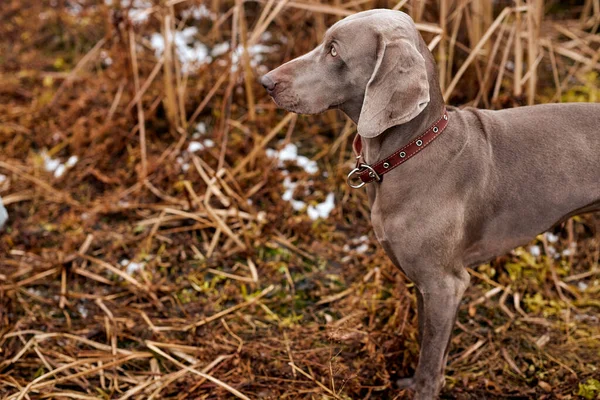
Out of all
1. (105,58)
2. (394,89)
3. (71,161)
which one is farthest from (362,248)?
(105,58)

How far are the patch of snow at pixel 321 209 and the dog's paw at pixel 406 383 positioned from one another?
130cm

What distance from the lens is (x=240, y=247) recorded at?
3803mm

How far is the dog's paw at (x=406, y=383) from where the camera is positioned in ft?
9.54

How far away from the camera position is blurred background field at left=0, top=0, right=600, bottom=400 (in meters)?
3.03

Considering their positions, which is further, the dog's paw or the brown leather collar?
the dog's paw

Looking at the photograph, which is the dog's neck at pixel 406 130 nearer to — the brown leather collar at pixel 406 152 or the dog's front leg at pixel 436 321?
A: the brown leather collar at pixel 406 152

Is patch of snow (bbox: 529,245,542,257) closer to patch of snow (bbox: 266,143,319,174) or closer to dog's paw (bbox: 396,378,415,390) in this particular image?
dog's paw (bbox: 396,378,415,390)

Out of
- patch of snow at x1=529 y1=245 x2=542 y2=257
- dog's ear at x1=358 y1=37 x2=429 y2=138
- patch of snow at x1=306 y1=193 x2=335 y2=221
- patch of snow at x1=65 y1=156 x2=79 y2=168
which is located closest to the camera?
dog's ear at x1=358 y1=37 x2=429 y2=138

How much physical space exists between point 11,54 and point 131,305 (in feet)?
10.6

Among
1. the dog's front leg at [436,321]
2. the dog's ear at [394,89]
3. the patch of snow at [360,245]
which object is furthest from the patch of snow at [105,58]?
the dog's front leg at [436,321]

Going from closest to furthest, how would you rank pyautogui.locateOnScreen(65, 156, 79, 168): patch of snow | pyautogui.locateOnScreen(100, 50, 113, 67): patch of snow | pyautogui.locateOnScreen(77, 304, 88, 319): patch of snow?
pyautogui.locateOnScreen(77, 304, 88, 319): patch of snow < pyautogui.locateOnScreen(65, 156, 79, 168): patch of snow < pyautogui.locateOnScreen(100, 50, 113, 67): patch of snow

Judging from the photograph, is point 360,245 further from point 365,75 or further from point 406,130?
point 365,75

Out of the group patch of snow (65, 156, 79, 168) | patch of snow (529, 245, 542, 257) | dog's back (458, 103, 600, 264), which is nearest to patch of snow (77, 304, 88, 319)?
patch of snow (65, 156, 79, 168)

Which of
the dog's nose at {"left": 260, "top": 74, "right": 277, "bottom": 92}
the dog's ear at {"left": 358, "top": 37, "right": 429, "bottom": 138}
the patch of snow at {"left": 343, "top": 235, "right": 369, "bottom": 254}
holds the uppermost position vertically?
the dog's ear at {"left": 358, "top": 37, "right": 429, "bottom": 138}
